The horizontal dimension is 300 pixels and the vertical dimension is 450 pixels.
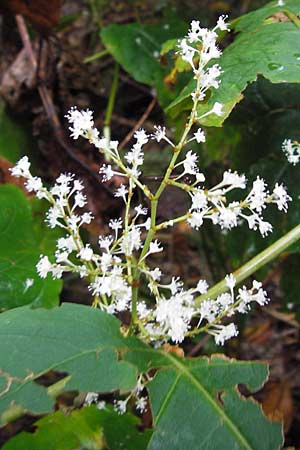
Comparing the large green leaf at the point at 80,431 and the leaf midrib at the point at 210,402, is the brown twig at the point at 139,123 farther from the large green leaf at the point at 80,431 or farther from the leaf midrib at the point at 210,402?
the leaf midrib at the point at 210,402

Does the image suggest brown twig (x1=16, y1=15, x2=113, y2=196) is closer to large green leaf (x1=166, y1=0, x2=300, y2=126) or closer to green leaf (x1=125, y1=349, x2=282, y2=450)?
large green leaf (x1=166, y1=0, x2=300, y2=126)

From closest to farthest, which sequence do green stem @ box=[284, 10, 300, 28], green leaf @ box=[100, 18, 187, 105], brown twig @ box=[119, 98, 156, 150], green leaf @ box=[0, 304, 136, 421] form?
green leaf @ box=[0, 304, 136, 421] → green stem @ box=[284, 10, 300, 28] → green leaf @ box=[100, 18, 187, 105] → brown twig @ box=[119, 98, 156, 150]

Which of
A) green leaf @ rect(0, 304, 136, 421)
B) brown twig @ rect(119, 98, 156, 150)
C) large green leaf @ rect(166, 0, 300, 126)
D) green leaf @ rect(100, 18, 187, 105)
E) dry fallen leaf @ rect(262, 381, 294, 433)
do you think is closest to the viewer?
green leaf @ rect(0, 304, 136, 421)

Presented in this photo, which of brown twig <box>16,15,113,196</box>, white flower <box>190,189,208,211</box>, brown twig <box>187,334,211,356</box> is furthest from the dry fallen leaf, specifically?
white flower <box>190,189,208,211</box>

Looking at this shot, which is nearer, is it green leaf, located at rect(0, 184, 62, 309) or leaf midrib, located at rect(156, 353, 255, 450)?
leaf midrib, located at rect(156, 353, 255, 450)

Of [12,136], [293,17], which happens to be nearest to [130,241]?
[293,17]

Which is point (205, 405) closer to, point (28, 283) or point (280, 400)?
point (28, 283)
